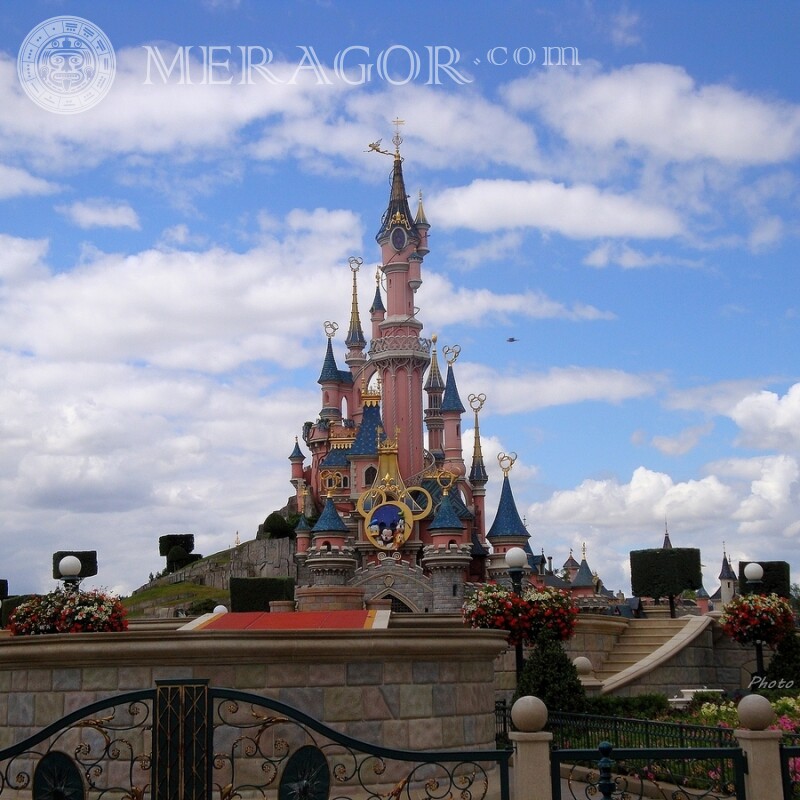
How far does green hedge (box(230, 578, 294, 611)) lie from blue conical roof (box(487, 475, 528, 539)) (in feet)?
60.2

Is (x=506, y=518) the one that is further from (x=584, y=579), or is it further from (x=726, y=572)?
(x=726, y=572)

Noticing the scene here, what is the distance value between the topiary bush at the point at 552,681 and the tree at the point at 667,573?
19178 mm

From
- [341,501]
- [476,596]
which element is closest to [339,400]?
[341,501]

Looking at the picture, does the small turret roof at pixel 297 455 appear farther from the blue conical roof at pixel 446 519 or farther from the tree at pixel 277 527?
the blue conical roof at pixel 446 519

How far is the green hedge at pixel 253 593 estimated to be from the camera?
4247 cm

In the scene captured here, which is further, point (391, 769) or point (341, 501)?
point (341, 501)

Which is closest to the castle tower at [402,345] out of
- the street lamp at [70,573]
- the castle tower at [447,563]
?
the castle tower at [447,563]

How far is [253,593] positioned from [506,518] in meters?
21.1

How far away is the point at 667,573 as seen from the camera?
37.8 m

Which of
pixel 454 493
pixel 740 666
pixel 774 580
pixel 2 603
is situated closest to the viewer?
pixel 740 666

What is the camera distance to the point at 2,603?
40.8 m

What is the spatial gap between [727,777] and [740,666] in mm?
14085

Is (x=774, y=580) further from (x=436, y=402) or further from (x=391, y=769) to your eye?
(x=436, y=402)

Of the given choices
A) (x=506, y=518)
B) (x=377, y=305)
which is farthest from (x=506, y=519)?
(x=377, y=305)
